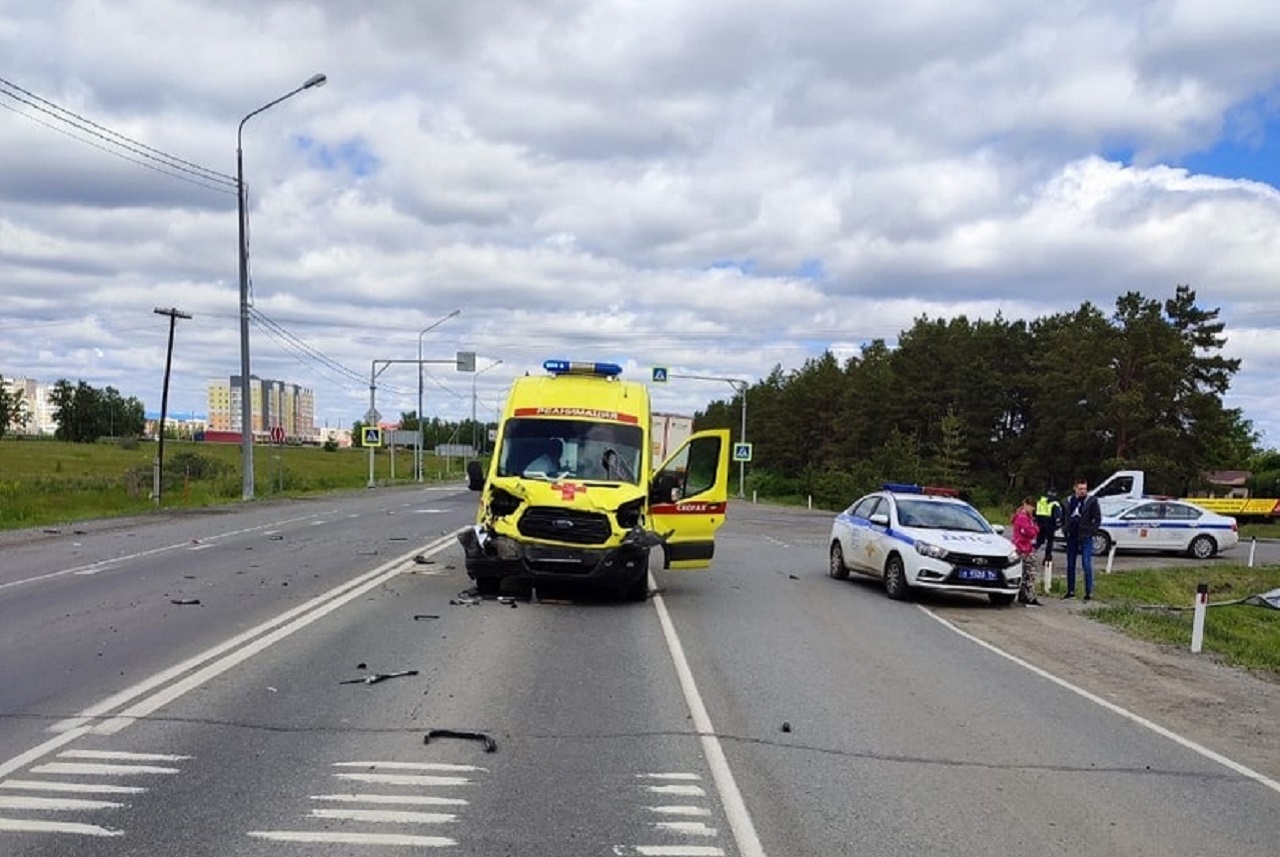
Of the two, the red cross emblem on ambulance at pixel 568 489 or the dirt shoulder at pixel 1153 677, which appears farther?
the red cross emblem on ambulance at pixel 568 489

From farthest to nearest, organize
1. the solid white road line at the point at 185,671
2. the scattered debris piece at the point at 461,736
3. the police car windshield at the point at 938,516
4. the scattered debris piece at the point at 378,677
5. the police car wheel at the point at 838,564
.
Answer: the police car wheel at the point at 838,564 < the police car windshield at the point at 938,516 < the scattered debris piece at the point at 378,677 < the scattered debris piece at the point at 461,736 < the solid white road line at the point at 185,671

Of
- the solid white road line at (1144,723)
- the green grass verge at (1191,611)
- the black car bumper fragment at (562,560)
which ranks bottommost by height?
the green grass verge at (1191,611)

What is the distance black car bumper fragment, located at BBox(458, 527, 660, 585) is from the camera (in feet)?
41.5

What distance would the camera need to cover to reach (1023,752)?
695cm

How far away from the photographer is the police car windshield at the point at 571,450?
13.9m

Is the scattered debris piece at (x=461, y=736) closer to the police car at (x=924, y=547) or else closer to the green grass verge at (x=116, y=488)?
the police car at (x=924, y=547)

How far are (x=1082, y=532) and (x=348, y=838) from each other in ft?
49.2

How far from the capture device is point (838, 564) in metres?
17.9

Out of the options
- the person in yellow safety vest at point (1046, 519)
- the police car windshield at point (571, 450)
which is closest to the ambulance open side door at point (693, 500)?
the police car windshield at point (571, 450)

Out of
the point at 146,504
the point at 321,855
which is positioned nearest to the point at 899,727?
the point at 321,855

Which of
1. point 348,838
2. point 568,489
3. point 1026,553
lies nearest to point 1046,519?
point 1026,553

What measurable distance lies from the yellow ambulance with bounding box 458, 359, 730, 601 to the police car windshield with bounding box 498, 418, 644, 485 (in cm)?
1

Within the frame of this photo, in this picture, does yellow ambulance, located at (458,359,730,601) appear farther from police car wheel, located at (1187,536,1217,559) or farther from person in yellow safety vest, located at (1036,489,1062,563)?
police car wheel, located at (1187,536,1217,559)

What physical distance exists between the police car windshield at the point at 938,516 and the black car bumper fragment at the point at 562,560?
4.80m
